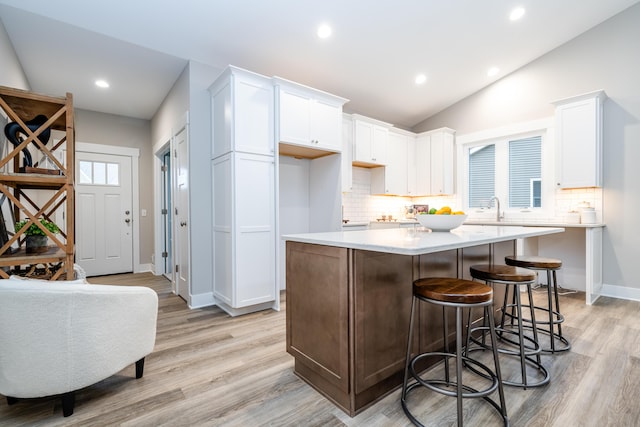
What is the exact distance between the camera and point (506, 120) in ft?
15.5

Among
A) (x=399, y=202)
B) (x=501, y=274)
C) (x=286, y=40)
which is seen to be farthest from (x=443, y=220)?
(x=399, y=202)

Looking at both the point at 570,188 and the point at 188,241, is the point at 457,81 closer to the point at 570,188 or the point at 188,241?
the point at 570,188

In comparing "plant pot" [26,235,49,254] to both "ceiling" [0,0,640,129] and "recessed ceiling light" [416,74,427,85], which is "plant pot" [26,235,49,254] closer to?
"ceiling" [0,0,640,129]

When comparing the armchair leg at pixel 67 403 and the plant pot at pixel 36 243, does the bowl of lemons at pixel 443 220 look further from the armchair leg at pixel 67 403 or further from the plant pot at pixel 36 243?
the plant pot at pixel 36 243

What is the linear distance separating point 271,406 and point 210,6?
3217 millimetres

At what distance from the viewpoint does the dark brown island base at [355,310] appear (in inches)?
61.7

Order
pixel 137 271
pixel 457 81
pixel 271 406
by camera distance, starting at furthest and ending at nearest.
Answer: pixel 137 271 < pixel 457 81 < pixel 271 406

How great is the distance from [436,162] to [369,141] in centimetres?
142

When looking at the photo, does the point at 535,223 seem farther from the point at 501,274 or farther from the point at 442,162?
the point at 501,274

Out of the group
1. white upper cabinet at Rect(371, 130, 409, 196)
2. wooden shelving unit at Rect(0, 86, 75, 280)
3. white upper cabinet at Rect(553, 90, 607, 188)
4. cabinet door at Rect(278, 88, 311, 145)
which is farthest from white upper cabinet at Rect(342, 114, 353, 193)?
wooden shelving unit at Rect(0, 86, 75, 280)

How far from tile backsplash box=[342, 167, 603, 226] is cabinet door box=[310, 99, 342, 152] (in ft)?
4.37

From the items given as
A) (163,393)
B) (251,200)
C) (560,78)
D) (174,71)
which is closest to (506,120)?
(560,78)

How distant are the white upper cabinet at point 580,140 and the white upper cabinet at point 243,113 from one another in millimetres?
3715

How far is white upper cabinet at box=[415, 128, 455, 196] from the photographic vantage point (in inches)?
208
